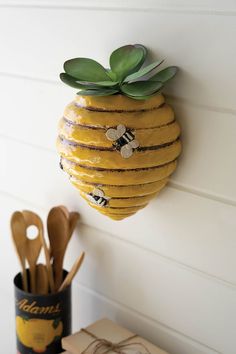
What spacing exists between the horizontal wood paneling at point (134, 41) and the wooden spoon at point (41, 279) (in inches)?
13.3

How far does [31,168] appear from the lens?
1031 millimetres

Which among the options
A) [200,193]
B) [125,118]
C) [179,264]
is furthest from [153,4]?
[179,264]

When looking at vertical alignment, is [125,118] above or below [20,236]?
above

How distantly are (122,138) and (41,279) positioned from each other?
39 cm

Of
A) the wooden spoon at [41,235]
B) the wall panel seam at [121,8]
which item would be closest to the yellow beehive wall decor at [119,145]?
the wall panel seam at [121,8]

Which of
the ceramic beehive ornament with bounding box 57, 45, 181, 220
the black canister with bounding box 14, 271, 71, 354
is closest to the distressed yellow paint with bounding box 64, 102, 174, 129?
the ceramic beehive ornament with bounding box 57, 45, 181, 220

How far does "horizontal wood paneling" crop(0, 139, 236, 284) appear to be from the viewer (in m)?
0.75

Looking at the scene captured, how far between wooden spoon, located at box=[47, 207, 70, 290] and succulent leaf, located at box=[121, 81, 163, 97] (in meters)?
0.32

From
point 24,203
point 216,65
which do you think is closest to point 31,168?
point 24,203

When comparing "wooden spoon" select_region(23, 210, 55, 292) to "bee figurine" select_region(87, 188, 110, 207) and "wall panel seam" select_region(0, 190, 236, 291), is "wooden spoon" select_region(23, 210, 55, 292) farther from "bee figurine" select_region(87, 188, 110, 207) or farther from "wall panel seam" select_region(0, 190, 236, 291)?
"bee figurine" select_region(87, 188, 110, 207)

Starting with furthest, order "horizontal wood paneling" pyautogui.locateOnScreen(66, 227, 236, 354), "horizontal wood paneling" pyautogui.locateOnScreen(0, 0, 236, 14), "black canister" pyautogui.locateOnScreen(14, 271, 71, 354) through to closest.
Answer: "black canister" pyautogui.locateOnScreen(14, 271, 71, 354) → "horizontal wood paneling" pyautogui.locateOnScreen(66, 227, 236, 354) → "horizontal wood paneling" pyautogui.locateOnScreen(0, 0, 236, 14)

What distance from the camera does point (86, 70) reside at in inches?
29.6

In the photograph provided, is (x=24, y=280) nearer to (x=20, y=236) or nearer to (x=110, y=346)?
(x=20, y=236)

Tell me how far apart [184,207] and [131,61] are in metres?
0.22
